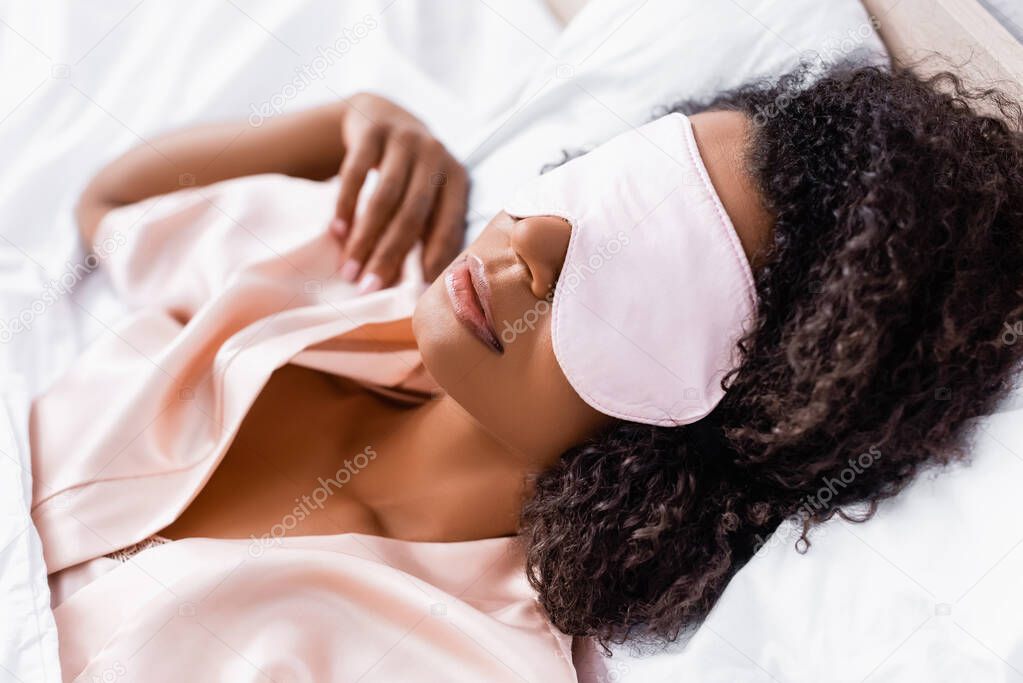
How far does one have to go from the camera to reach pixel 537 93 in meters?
1.44

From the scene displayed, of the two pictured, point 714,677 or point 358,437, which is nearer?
point 714,677

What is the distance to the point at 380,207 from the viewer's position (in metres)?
1.26

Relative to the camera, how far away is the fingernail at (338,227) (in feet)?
4.16

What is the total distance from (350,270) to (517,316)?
44 centimetres

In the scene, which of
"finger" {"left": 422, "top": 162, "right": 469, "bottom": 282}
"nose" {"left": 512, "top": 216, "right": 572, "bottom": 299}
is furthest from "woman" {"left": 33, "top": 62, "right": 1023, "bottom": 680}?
"finger" {"left": 422, "top": 162, "right": 469, "bottom": 282}

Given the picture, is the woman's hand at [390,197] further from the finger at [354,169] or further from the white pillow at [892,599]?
the white pillow at [892,599]

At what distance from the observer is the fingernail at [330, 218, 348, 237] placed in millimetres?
1269

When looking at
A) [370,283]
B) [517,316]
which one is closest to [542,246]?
[517,316]

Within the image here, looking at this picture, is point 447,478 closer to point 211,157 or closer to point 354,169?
point 354,169

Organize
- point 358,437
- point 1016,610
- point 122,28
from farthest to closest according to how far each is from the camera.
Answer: point 122,28 → point 358,437 → point 1016,610

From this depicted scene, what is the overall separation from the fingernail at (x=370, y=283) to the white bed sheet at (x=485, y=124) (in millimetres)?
183

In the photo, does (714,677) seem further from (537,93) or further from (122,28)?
(122,28)

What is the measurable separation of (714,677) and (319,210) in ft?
2.73

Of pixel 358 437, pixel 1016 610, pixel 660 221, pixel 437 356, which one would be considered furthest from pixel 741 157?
pixel 358 437
